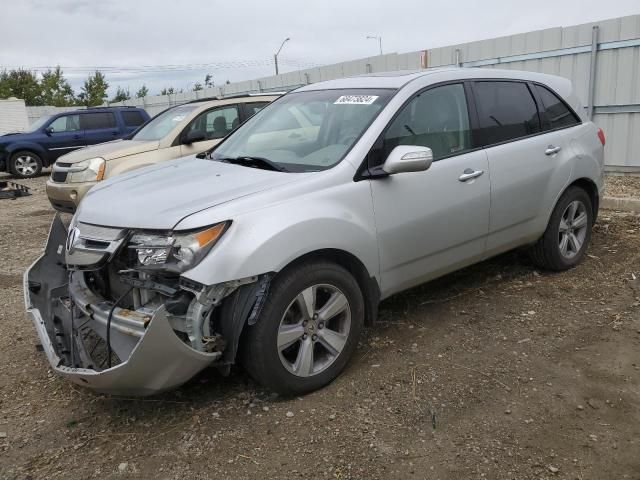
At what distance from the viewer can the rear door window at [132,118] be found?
14.7 metres

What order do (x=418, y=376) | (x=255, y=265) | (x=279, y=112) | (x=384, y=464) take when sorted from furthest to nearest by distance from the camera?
(x=279, y=112)
(x=418, y=376)
(x=255, y=265)
(x=384, y=464)

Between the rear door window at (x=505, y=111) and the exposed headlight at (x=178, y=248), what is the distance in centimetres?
232

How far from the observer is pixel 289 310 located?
3.14 metres

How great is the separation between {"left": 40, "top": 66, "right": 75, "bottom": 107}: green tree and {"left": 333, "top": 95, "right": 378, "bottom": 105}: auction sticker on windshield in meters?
44.8

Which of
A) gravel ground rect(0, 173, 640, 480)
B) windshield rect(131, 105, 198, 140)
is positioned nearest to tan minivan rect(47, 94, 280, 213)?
windshield rect(131, 105, 198, 140)

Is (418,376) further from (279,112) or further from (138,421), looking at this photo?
(279,112)

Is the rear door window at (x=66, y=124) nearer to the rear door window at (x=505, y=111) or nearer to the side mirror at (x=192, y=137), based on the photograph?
the side mirror at (x=192, y=137)

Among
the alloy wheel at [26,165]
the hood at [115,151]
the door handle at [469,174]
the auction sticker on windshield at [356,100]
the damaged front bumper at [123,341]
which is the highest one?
the auction sticker on windshield at [356,100]

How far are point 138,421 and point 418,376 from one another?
163 centimetres

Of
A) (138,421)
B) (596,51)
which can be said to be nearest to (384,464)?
(138,421)

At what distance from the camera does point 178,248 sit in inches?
113

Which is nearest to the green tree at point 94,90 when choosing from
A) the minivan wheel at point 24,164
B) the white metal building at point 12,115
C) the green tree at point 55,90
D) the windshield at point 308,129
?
the green tree at point 55,90

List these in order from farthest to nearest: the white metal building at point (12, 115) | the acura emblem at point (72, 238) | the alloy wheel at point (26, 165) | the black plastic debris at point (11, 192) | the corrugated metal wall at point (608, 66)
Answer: the white metal building at point (12, 115) < the alloy wheel at point (26, 165) < the black plastic debris at point (11, 192) < the corrugated metal wall at point (608, 66) < the acura emblem at point (72, 238)

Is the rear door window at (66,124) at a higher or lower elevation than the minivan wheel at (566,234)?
higher
